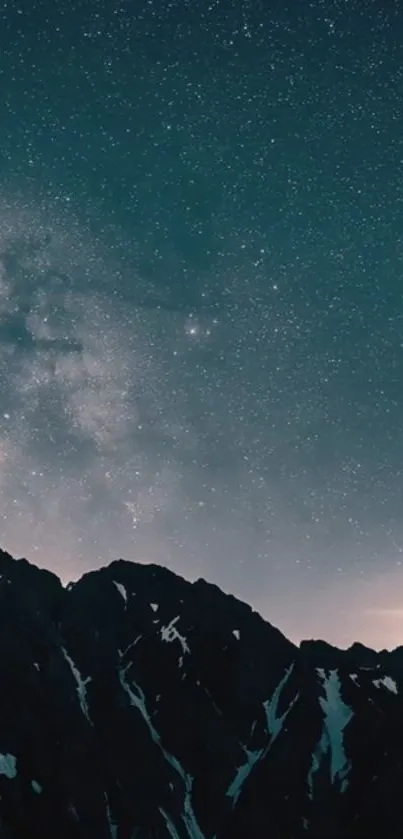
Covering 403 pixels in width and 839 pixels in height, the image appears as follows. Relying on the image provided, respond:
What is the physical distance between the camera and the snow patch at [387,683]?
151 metres

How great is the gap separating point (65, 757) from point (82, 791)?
6429mm

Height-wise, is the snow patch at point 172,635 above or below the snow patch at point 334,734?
above

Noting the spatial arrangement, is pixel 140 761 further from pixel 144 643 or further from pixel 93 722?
pixel 144 643

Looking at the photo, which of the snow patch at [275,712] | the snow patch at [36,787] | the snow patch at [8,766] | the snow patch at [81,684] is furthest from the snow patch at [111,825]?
the snow patch at [275,712]

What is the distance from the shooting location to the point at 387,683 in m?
154

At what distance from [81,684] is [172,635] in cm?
2718

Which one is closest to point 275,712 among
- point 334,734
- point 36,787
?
point 334,734

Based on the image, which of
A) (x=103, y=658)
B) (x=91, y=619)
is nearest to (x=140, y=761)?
(x=103, y=658)

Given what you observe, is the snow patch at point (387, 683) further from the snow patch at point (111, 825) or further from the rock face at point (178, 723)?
the snow patch at point (111, 825)

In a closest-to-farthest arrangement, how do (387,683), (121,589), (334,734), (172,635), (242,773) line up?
(242,773)
(334,734)
(387,683)
(172,635)
(121,589)

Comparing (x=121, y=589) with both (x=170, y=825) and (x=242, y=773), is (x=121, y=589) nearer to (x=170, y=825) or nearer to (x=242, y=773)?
(x=242, y=773)

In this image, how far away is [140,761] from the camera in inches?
5128

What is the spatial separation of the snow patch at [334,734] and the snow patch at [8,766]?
5665 cm

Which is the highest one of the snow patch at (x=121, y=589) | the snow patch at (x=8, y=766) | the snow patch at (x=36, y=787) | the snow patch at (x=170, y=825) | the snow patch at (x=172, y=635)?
the snow patch at (x=121, y=589)
